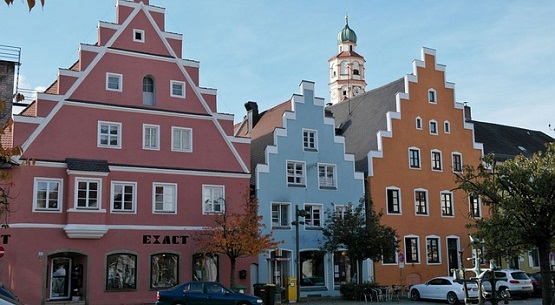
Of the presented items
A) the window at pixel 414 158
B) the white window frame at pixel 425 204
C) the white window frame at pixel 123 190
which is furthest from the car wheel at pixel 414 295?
the white window frame at pixel 123 190

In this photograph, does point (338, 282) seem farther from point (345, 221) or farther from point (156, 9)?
point (156, 9)

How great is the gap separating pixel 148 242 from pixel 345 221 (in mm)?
11439

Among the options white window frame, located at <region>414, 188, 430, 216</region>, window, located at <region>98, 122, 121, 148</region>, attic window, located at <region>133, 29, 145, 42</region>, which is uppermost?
attic window, located at <region>133, 29, 145, 42</region>

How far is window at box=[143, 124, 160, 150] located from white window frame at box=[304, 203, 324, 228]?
1037 cm

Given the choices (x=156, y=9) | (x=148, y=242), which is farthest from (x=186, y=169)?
(x=156, y=9)

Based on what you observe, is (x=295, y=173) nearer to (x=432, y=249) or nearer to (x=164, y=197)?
(x=164, y=197)

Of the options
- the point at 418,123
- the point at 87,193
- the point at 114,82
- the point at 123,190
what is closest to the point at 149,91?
the point at 114,82

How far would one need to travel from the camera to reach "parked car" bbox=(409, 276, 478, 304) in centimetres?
3528

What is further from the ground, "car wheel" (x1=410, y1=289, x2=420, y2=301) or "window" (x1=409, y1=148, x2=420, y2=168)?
"window" (x1=409, y1=148, x2=420, y2=168)

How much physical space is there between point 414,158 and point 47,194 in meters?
25.1

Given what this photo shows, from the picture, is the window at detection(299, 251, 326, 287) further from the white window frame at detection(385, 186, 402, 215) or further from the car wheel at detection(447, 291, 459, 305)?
the car wheel at detection(447, 291, 459, 305)

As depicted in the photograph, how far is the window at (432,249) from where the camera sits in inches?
1779

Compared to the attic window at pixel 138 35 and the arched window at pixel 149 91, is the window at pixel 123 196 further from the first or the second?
the attic window at pixel 138 35

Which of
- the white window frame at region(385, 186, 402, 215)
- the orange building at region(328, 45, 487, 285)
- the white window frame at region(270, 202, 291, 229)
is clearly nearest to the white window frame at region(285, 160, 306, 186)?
the white window frame at region(270, 202, 291, 229)
